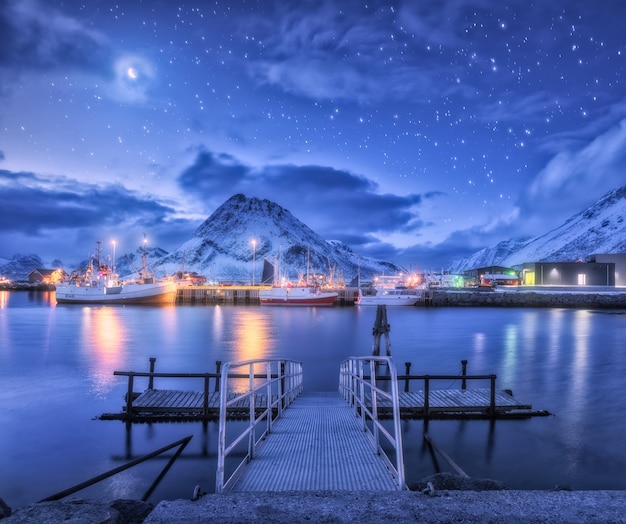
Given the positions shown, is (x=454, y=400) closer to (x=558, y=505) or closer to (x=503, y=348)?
(x=558, y=505)

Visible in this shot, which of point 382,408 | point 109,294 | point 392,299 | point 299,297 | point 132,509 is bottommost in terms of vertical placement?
point 382,408

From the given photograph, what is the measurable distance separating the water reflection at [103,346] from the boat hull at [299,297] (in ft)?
104

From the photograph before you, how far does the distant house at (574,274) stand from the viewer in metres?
79.8

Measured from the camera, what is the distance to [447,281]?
427 feet

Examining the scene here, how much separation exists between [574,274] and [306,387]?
78.6 meters

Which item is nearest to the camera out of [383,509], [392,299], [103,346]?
[383,509]

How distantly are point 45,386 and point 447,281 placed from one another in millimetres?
120313

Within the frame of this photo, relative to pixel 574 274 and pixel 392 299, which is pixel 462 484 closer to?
pixel 392 299

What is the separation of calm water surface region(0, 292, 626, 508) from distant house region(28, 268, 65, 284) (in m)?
143

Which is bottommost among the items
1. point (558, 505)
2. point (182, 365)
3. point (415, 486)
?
point (182, 365)

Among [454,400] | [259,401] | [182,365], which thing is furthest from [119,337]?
[454,400]

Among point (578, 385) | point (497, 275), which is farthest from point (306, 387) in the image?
point (497, 275)

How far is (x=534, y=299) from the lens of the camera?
74562 millimetres

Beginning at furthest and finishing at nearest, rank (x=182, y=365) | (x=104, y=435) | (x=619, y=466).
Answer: (x=182, y=365), (x=104, y=435), (x=619, y=466)
